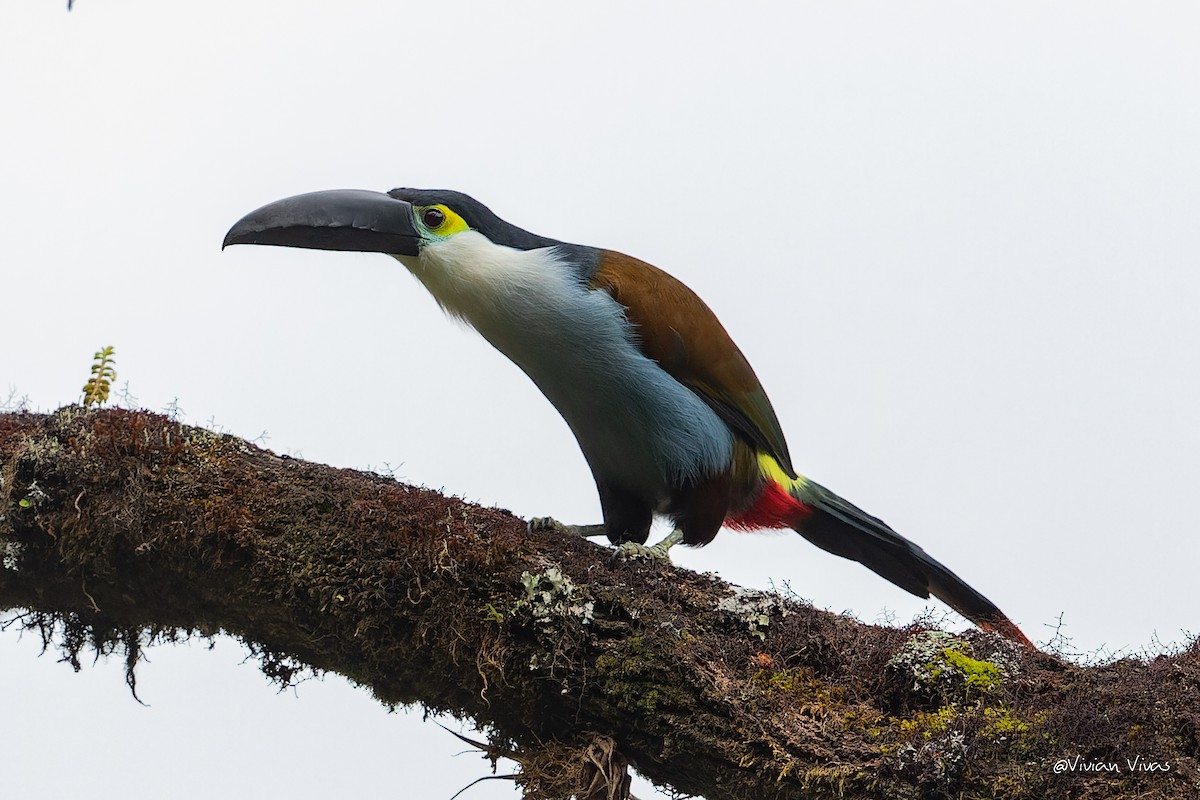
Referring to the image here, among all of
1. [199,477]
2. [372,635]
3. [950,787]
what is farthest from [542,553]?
[950,787]

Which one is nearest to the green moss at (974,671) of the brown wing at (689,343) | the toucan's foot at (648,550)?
the toucan's foot at (648,550)

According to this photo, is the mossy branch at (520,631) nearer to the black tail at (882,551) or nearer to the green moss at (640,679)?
the green moss at (640,679)

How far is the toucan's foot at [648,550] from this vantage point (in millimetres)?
3445

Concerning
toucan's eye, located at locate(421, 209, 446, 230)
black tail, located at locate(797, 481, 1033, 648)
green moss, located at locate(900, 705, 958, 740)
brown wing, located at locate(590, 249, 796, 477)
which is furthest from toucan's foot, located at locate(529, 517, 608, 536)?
green moss, located at locate(900, 705, 958, 740)

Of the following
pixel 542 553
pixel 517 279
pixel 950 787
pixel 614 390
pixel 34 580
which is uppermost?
pixel 517 279

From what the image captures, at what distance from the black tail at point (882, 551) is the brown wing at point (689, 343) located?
328mm

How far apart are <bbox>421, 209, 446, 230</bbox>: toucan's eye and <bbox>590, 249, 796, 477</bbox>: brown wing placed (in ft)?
1.96

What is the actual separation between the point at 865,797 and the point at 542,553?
1.10 metres

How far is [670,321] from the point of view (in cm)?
423

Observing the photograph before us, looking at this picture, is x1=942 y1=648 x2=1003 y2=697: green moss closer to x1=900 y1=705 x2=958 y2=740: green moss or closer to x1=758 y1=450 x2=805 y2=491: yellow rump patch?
x1=900 y1=705 x2=958 y2=740: green moss

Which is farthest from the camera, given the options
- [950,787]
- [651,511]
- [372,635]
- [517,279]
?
[651,511]

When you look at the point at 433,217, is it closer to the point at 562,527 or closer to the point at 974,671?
the point at 562,527

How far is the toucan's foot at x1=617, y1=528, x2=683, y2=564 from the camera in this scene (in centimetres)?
345

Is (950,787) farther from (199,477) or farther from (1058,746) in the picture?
(199,477)
